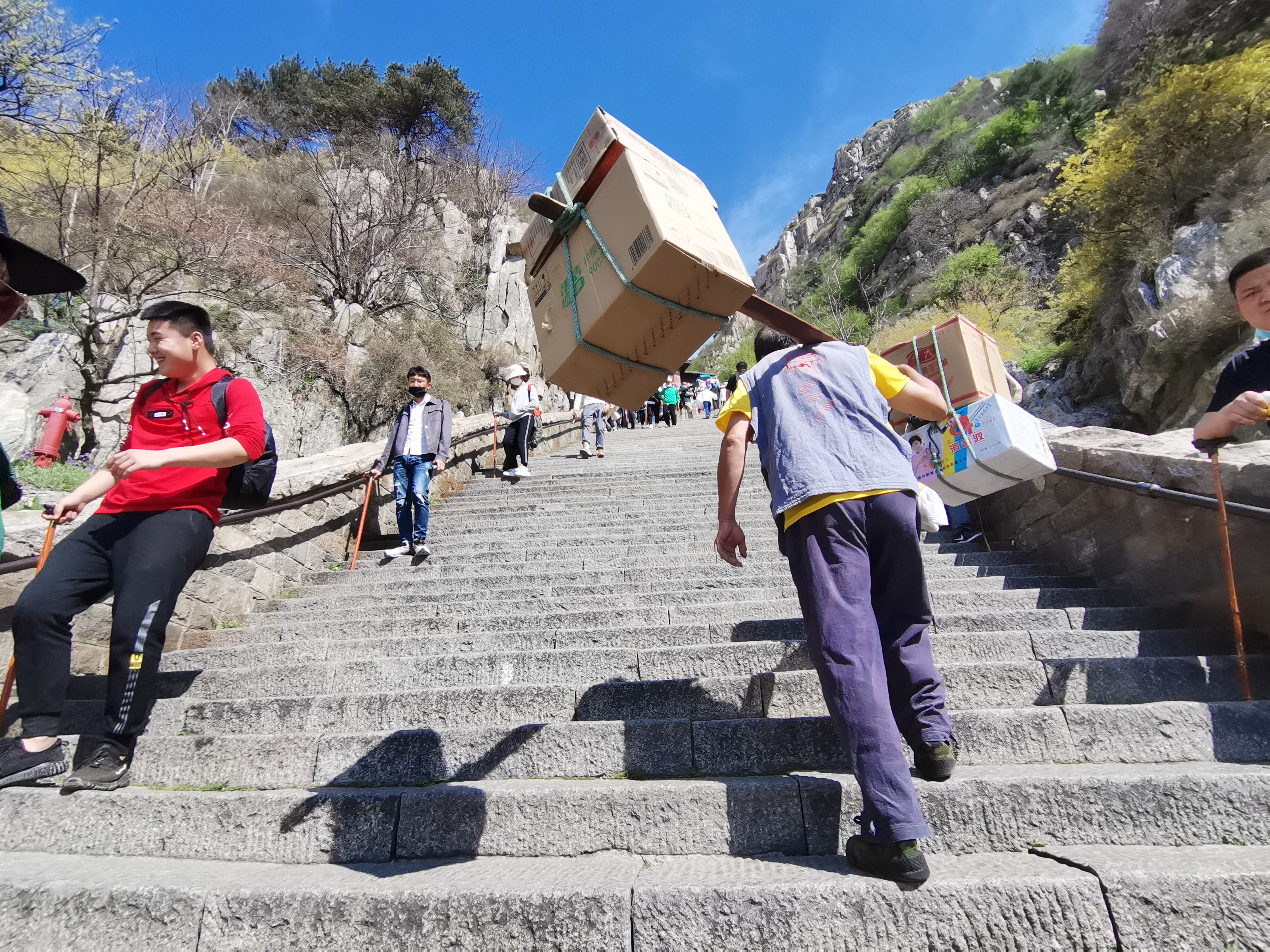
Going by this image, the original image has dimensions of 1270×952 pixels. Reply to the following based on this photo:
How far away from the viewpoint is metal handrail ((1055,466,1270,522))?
2.70 meters

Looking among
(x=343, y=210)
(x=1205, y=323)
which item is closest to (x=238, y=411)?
(x=1205, y=323)

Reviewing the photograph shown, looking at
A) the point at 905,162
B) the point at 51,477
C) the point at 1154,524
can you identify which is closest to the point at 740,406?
the point at 1154,524

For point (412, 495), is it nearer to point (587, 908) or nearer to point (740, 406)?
point (740, 406)

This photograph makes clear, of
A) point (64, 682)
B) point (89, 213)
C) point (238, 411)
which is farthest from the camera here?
point (89, 213)

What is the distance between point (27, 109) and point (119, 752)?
1170cm

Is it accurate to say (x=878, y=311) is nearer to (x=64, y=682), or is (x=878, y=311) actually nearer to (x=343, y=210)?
(x=343, y=210)

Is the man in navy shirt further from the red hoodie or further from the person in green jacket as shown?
the person in green jacket

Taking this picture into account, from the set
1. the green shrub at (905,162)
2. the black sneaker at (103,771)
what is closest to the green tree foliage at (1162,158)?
the black sneaker at (103,771)

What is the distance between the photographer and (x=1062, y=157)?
27656mm

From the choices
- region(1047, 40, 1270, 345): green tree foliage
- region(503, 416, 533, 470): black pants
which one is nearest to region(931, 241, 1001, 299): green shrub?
region(1047, 40, 1270, 345): green tree foliage

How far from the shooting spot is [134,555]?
2371 mm

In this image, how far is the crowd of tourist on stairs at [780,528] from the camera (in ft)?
5.85

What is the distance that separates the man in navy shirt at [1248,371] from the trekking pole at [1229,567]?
0.09 m

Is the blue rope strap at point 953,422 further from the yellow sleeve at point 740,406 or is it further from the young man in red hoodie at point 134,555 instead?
the young man in red hoodie at point 134,555
